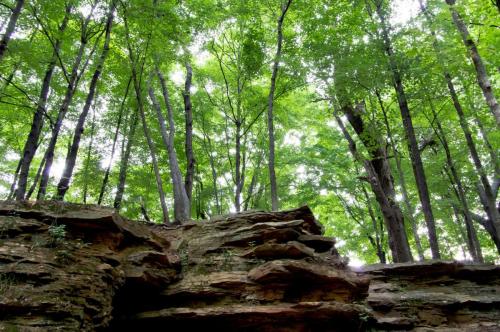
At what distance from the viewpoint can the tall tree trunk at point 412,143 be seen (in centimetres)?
1058

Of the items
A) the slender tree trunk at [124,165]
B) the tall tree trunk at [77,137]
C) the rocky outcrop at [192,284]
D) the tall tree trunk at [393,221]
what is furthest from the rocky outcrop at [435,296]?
the slender tree trunk at [124,165]

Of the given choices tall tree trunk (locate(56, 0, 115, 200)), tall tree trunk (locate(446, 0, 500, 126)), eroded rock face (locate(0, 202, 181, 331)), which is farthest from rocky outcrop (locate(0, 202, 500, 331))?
tall tree trunk (locate(446, 0, 500, 126))

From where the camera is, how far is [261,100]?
17062mm

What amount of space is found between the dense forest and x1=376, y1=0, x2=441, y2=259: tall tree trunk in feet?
0.17

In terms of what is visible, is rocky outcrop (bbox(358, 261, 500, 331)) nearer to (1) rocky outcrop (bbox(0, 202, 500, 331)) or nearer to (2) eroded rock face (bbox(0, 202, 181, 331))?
(1) rocky outcrop (bbox(0, 202, 500, 331))

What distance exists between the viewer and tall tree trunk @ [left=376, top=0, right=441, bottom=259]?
1058cm

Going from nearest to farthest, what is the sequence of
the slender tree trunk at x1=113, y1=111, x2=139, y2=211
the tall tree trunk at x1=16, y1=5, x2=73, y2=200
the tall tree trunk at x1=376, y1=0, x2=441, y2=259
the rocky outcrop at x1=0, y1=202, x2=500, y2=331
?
1. the rocky outcrop at x1=0, y1=202, x2=500, y2=331
2. the tall tree trunk at x1=16, y1=5, x2=73, y2=200
3. the tall tree trunk at x1=376, y1=0, x2=441, y2=259
4. the slender tree trunk at x1=113, y1=111, x2=139, y2=211

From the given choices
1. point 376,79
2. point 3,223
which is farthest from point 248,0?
point 3,223

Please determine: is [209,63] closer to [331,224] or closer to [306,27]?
[306,27]

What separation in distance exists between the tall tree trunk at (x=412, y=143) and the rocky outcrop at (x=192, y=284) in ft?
7.27

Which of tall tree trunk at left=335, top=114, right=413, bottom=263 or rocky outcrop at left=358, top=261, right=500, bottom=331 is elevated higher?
tall tree trunk at left=335, top=114, right=413, bottom=263

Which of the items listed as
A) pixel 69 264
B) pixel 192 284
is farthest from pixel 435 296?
pixel 69 264

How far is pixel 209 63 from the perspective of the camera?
18.5 metres

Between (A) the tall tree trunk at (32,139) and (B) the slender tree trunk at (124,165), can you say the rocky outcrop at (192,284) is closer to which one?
(A) the tall tree trunk at (32,139)
